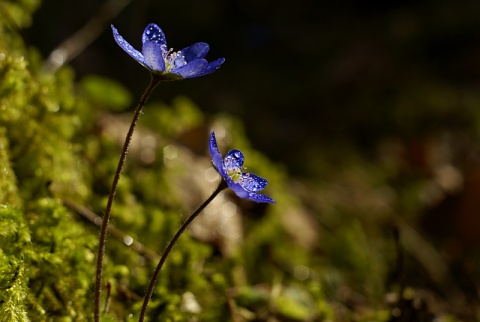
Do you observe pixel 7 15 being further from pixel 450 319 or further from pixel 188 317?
pixel 450 319

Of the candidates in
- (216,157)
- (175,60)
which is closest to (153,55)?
(175,60)

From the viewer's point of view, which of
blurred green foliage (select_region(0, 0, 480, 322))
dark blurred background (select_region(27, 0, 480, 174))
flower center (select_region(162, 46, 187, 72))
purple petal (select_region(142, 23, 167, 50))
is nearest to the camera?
flower center (select_region(162, 46, 187, 72))

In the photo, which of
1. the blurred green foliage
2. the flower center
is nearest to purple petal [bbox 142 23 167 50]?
the flower center

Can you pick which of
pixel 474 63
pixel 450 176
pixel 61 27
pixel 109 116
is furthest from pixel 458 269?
pixel 61 27

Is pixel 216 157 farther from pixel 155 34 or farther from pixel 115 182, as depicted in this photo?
pixel 155 34

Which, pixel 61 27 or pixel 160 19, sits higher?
pixel 160 19

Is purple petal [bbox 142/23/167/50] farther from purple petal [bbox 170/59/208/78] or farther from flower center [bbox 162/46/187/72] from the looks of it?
purple petal [bbox 170/59/208/78]
